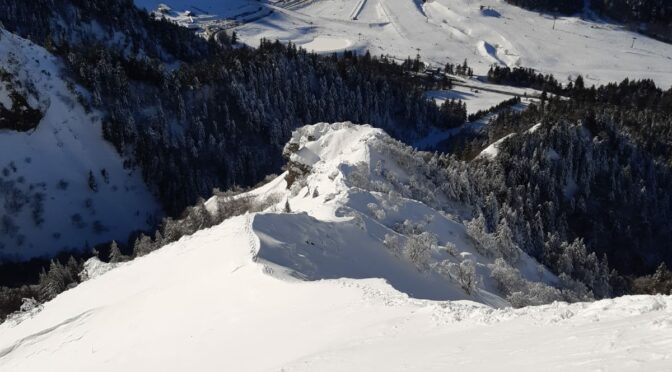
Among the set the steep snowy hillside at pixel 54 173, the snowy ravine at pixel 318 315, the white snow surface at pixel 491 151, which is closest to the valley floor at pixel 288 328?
the snowy ravine at pixel 318 315

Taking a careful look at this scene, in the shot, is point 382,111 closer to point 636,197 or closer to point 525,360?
point 636,197

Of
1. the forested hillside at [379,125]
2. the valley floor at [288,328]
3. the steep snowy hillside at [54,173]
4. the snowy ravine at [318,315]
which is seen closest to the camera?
the valley floor at [288,328]

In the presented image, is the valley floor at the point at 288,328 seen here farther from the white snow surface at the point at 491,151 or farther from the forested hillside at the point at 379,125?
the white snow surface at the point at 491,151

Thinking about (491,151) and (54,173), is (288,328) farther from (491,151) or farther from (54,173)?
(491,151)

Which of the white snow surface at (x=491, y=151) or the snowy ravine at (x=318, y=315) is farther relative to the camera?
the white snow surface at (x=491, y=151)

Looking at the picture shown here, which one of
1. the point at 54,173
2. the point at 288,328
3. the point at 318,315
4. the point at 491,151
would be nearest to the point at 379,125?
the point at 491,151

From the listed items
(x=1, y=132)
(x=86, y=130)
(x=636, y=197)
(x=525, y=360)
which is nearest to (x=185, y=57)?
(x=86, y=130)

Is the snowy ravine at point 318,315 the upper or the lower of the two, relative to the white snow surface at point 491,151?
upper
